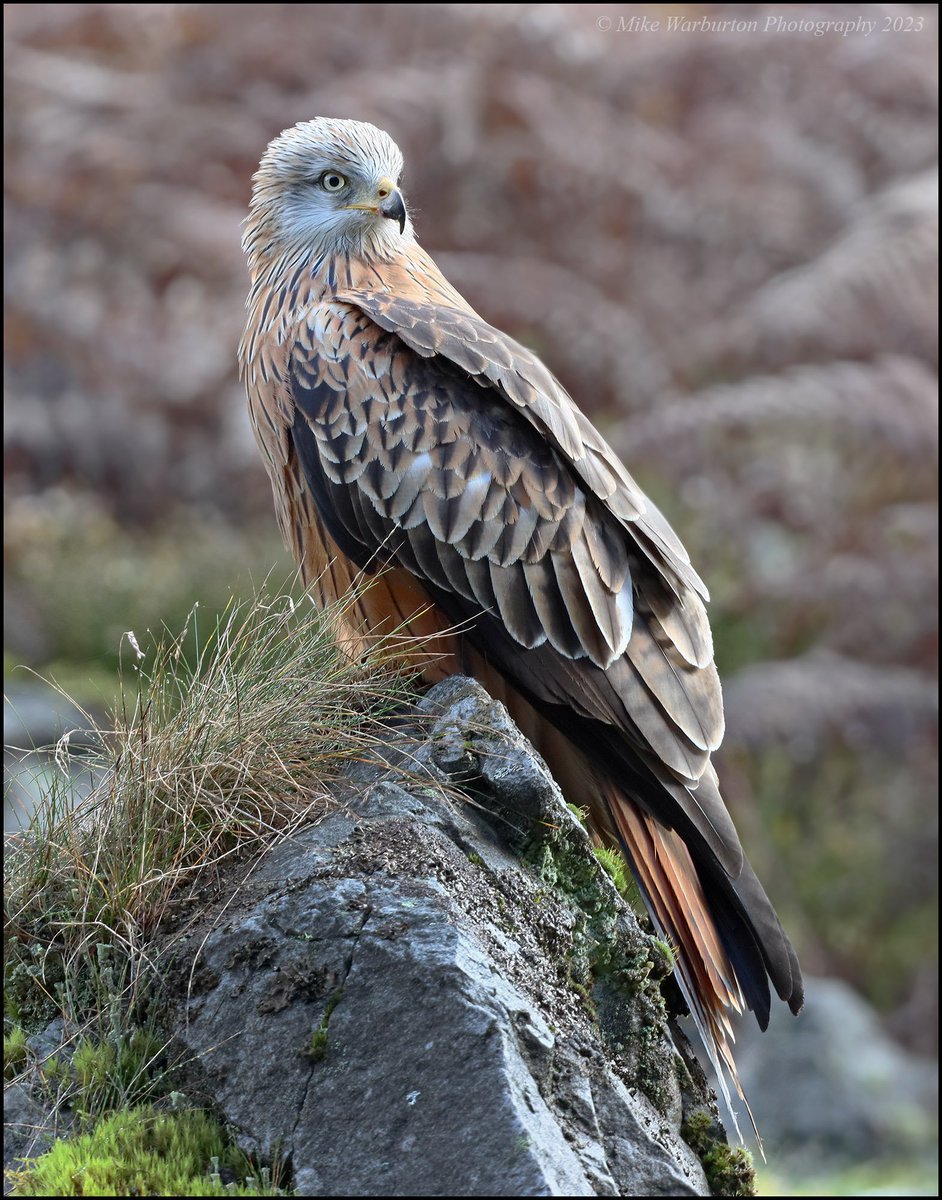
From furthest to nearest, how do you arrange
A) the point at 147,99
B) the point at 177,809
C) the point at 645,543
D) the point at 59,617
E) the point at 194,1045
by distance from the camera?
the point at 147,99, the point at 59,617, the point at 645,543, the point at 177,809, the point at 194,1045

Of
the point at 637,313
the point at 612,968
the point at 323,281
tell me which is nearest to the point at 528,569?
the point at 612,968

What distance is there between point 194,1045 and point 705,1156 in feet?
4.48

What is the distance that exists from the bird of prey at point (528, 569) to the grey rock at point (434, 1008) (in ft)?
1.38

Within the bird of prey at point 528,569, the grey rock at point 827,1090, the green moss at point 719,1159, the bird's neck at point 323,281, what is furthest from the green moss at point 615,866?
the grey rock at point 827,1090

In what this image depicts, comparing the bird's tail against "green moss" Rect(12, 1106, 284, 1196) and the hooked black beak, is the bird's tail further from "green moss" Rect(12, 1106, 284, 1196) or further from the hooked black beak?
the hooked black beak

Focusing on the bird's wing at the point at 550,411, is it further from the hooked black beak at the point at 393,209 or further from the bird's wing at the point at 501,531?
the hooked black beak at the point at 393,209

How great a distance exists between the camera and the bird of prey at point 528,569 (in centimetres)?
414

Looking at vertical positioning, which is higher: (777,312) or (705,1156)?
(777,312)

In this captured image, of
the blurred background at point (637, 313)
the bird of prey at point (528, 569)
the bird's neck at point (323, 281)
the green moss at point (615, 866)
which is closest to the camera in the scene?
the bird of prey at point (528, 569)

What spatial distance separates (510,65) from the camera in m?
13.8

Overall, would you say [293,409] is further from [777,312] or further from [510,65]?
[510,65]

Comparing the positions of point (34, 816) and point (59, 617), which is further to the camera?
point (59, 617)

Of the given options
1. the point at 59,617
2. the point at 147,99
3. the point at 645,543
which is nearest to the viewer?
the point at 645,543

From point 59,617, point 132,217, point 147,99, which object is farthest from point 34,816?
point 147,99
